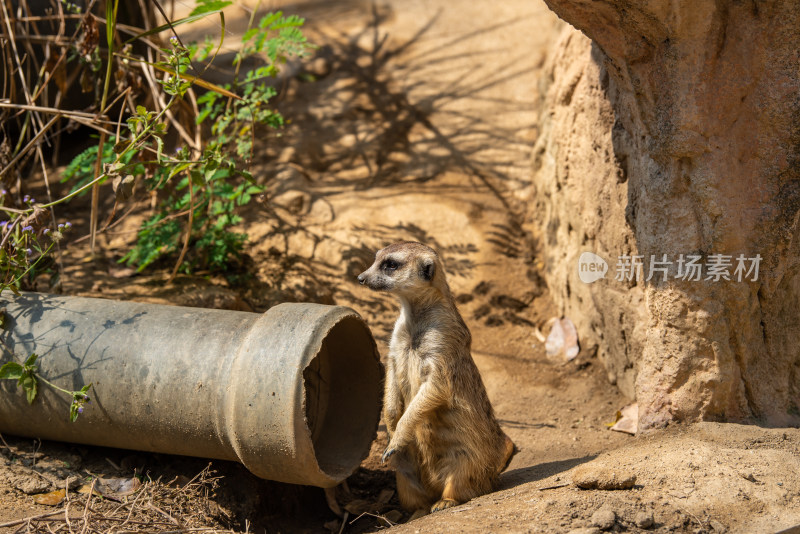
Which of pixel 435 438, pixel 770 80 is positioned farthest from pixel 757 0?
pixel 435 438

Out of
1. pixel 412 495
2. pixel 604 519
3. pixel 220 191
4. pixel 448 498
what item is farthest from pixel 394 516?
pixel 220 191

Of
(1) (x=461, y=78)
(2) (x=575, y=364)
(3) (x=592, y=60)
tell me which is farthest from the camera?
(1) (x=461, y=78)

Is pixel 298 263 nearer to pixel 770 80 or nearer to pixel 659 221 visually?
pixel 659 221

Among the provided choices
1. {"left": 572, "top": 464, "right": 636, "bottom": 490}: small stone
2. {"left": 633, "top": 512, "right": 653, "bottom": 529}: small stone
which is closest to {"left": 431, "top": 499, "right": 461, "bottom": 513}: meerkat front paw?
{"left": 572, "top": 464, "right": 636, "bottom": 490}: small stone

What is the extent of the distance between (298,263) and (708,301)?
2.96 m

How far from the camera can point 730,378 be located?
3.82 meters

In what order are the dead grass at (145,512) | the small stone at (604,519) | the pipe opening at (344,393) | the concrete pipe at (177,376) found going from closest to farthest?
1. the small stone at (604,519)
2. the dead grass at (145,512)
3. the concrete pipe at (177,376)
4. the pipe opening at (344,393)

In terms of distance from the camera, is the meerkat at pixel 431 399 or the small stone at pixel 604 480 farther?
the meerkat at pixel 431 399

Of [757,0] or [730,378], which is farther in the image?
[730,378]

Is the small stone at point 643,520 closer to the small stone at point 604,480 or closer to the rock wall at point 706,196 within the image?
the small stone at point 604,480

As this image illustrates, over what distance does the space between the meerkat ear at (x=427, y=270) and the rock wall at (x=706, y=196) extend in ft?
3.80

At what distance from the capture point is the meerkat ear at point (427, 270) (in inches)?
147

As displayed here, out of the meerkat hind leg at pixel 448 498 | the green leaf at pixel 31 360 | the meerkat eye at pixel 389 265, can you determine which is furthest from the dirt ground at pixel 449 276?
the meerkat eye at pixel 389 265

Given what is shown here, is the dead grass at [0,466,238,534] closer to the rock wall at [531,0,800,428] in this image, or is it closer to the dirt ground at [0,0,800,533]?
the dirt ground at [0,0,800,533]
